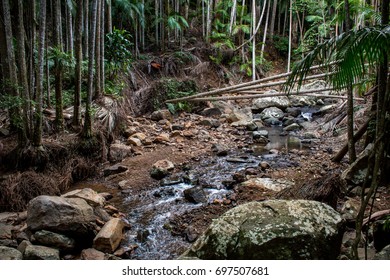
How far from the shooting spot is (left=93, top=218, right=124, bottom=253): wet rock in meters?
3.18

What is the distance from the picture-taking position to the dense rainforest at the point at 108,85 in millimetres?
2343

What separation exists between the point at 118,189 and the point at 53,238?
5.96 feet

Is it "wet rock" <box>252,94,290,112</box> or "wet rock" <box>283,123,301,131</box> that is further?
"wet rock" <box>252,94,290,112</box>

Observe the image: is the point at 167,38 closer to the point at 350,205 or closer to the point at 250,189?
the point at 250,189

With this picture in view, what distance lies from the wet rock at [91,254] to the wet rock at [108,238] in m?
0.05

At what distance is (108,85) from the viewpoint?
8.00 metres

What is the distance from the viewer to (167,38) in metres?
13.2

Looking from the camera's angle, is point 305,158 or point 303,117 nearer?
point 305,158

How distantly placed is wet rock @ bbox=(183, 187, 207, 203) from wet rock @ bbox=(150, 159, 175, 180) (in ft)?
2.93

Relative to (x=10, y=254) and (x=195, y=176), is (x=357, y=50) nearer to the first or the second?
(x=10, y=254)

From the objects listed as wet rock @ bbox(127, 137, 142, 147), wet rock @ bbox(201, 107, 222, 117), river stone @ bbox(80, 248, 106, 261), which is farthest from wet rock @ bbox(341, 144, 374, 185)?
wet rock @ bbox(201, 107, 222, 117)

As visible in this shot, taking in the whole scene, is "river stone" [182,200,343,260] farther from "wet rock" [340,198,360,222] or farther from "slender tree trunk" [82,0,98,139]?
"slender tree trunk" [82,0,98,139]

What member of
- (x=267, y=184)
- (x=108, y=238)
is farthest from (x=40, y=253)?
(x=267, y=184)
